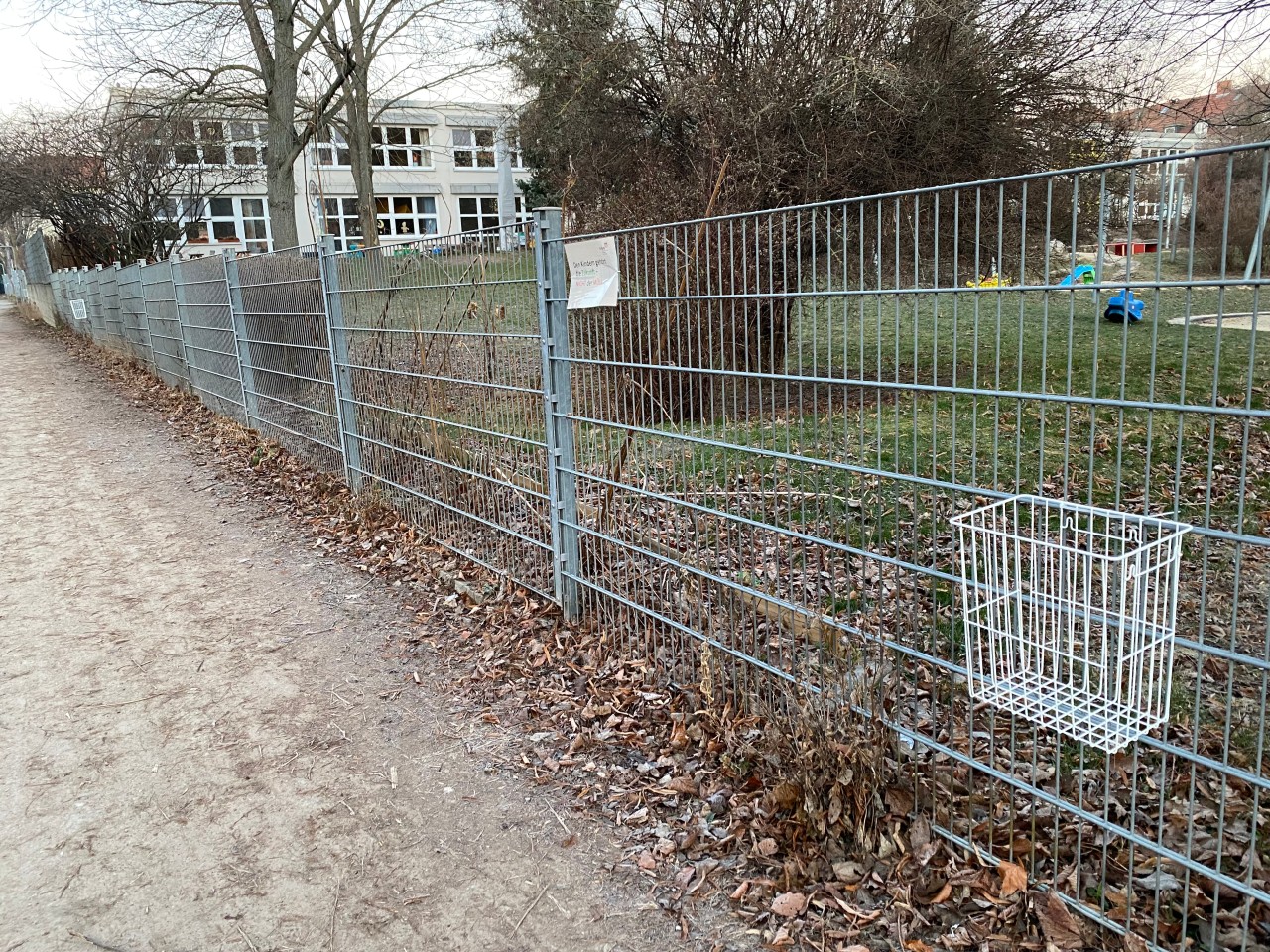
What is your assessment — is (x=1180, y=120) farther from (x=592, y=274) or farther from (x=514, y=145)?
(x=514, y=145)

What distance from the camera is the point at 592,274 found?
390 centimetres

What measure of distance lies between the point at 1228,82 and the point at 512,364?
599cm

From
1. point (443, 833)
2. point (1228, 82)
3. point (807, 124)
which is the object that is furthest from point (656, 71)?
point (443, 833)

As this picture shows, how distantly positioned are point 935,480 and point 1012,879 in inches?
45.1

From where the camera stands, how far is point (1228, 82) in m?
6.82

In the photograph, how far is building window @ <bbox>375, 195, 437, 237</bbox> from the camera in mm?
42791

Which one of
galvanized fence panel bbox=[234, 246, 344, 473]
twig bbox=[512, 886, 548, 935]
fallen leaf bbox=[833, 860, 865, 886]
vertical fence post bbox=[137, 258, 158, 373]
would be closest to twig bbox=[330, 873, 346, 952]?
twig bbox=[512, 886, 548, 935]

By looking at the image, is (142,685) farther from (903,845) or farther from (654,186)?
(654,186)

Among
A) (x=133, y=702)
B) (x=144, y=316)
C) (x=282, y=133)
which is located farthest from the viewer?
(x=144, y=316)

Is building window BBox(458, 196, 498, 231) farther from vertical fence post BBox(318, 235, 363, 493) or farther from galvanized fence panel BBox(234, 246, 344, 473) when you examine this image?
vertical fence post BBox(318, 235, 363, 493)

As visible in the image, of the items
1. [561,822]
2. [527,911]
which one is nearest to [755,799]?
[561,822]

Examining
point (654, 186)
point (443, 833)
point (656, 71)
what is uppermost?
point (656, 71)

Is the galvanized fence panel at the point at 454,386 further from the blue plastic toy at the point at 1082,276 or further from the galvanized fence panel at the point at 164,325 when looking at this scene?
the galvanized fence panel at the point at 164,325

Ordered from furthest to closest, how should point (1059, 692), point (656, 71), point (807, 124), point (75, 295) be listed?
1. point (75, 295)
2. point (656, 71)
3. point (807, 124)
4. point (1059, 692)
